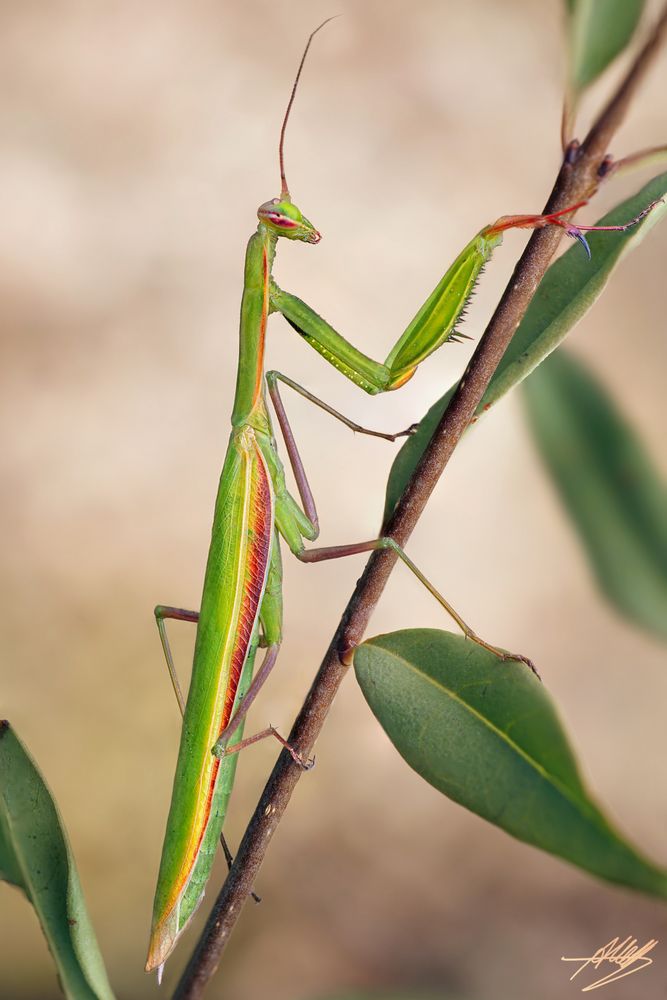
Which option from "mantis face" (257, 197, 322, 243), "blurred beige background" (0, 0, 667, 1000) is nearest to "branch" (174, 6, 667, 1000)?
"mantis face" (257, 197, 322, 243)

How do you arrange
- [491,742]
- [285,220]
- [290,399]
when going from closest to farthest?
[491,742], [285,220], [290,399]

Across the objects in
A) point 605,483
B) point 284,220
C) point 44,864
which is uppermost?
point 284,220

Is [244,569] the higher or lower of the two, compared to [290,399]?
lower

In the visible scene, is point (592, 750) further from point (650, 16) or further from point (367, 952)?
point (650, 16)

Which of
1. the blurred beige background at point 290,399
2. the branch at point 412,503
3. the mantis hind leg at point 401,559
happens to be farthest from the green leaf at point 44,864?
the blurred beige background at point 290,399

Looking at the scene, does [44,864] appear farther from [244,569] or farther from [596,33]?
[596,33]

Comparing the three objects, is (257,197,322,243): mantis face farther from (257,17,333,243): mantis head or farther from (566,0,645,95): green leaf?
(566,0,645,95): green leaf

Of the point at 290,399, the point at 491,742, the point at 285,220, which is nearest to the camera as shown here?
the point at 491,742

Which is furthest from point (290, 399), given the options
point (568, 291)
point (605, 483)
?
point (568, 291)
